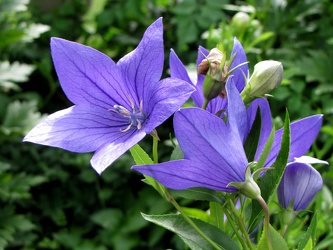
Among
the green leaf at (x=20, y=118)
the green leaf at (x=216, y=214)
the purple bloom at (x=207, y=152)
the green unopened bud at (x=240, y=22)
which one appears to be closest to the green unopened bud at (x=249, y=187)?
the purple bloom at (x=207, y=152)

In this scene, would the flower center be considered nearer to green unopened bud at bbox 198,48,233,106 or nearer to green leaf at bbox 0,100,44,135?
green unopened bud at bbox 198,48,233,106

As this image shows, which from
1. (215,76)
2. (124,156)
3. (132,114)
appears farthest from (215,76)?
(124,156)

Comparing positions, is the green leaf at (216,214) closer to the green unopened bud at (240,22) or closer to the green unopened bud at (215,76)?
the green unopened bud at (215,76)

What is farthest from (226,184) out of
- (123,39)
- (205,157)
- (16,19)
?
(16,19)

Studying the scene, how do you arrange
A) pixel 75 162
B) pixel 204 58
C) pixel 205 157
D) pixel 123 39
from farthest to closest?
pixel 123 39 < pixel 75 162 < pixel 204 58 < pixel 205 157

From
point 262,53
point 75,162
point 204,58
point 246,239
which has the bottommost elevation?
point 75,162

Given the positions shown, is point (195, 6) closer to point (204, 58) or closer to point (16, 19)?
point (16, 19)

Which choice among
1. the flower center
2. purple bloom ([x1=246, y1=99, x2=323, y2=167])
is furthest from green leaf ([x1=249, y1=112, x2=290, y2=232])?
the flower center
